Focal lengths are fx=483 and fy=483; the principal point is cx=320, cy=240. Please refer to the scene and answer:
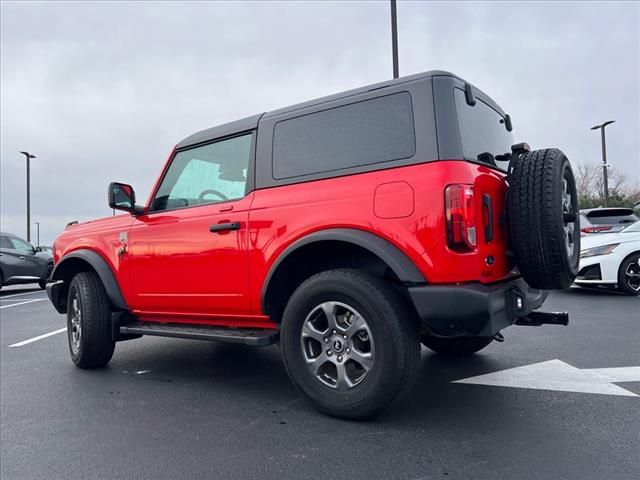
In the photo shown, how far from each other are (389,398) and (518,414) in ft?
2.74

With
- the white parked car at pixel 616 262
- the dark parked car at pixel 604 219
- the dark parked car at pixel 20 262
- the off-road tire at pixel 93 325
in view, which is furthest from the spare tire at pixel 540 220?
the dark parked car at pixel 20 262

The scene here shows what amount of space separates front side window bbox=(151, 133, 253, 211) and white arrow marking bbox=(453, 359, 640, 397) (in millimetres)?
2211

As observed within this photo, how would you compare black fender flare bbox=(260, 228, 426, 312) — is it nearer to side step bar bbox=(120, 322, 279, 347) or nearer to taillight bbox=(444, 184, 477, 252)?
taillight bbox=(444, 184, 477, 252)

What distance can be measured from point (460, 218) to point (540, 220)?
1.63ft

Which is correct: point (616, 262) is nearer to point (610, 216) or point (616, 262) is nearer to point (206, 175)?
point (610, 216)

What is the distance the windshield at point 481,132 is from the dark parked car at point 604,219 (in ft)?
21.9

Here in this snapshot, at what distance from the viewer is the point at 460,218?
2.48 meters

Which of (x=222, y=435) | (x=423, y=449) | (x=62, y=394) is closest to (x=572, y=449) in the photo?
(x=423, y=449)

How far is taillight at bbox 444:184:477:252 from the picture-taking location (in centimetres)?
247

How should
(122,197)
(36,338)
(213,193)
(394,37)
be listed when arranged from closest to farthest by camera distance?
1. (213,193)
2. (122,197)
3. (36,338)
4. (394,37)

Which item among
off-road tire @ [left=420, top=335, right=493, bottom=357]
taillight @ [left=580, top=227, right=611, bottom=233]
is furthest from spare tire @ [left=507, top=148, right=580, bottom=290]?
taillight @ [left=580, top=227, right=611, bottom=233]

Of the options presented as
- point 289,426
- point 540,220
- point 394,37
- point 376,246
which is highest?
point 394,37

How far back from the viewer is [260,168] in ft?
11.1

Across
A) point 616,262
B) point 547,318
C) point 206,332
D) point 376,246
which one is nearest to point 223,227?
point 206,332
